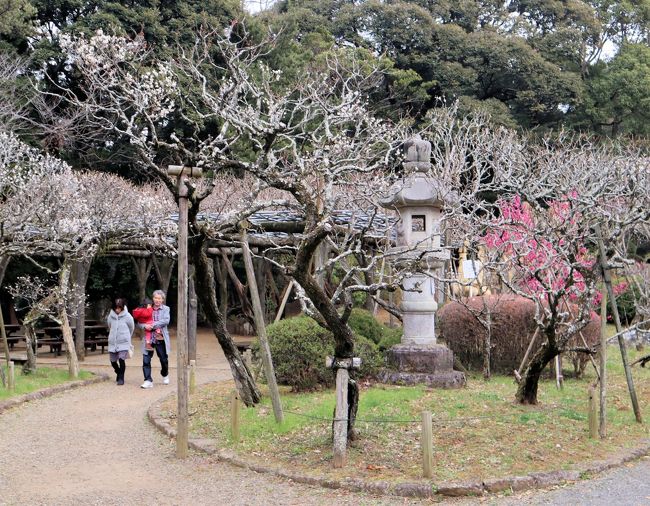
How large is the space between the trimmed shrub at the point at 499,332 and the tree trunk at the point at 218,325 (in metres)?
5.08

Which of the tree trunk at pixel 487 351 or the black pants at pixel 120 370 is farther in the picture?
the black pants at pixel 120 370

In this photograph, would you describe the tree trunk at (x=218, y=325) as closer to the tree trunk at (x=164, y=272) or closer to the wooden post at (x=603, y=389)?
the wooden post at (x=603, y=389)

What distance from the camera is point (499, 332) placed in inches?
506

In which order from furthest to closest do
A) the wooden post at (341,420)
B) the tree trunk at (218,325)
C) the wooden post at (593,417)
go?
1. the tree trunk at (218,325)
2. the wooden post at (593,417)
3. the wooden post at (341,420)

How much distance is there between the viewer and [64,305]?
43.2 ft

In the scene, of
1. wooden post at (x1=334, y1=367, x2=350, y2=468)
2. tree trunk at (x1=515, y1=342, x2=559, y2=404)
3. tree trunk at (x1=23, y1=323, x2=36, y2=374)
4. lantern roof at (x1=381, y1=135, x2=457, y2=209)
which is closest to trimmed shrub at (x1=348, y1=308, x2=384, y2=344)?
lantern roof at (x1=381, y1=135, x2=457, y2=209)

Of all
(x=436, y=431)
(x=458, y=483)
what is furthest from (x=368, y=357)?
(x=458, y=483)

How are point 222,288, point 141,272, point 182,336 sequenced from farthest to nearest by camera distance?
point 141,272
point 222,288
point 182,336

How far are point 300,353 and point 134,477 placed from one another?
13.0 ft

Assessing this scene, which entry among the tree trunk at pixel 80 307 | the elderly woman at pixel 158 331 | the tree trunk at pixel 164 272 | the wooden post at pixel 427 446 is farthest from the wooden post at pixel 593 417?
the tree trunk at pixel 164 272

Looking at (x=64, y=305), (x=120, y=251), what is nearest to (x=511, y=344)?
(x=64, y=305)

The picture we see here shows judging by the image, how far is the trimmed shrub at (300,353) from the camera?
1027 centimetres

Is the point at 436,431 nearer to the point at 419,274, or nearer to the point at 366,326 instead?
the point at 419,274

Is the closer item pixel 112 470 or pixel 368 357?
pixel 112 470
